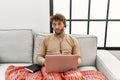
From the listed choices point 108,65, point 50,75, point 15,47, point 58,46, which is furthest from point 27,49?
point 108,65

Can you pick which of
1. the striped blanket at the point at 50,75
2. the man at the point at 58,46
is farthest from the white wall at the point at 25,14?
the striped blanket at the point at 50,75

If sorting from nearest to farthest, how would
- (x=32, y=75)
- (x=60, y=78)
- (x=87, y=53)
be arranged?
(x=60, y=78) < (x=32, y=75) < (x=87, y=53)

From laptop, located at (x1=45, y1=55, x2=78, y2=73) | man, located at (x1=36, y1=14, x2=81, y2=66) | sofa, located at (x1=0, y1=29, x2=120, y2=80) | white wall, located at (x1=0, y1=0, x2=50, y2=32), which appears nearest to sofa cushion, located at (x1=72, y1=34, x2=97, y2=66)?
sofa, located at (x1=0, y1=29, x2=120, y2=80)

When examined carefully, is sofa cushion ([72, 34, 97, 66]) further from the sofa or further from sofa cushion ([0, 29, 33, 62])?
sofa cushion ([0, 29, 33, 62])

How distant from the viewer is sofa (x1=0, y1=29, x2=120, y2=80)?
209 cm

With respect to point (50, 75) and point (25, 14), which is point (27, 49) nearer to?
point (25, 14)

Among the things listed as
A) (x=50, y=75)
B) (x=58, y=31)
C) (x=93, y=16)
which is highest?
(x=93, y=16)

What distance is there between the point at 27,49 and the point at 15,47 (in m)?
0.16

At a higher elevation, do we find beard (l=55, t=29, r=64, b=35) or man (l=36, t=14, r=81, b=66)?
beard (l=55, t=29, r=64, b=35)

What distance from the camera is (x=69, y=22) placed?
2.45m

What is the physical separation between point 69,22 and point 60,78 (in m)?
1.05

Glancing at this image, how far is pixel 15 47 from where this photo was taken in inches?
85.0

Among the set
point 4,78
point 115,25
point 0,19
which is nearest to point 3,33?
point 0,19

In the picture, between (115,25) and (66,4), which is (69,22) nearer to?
(66,4)
